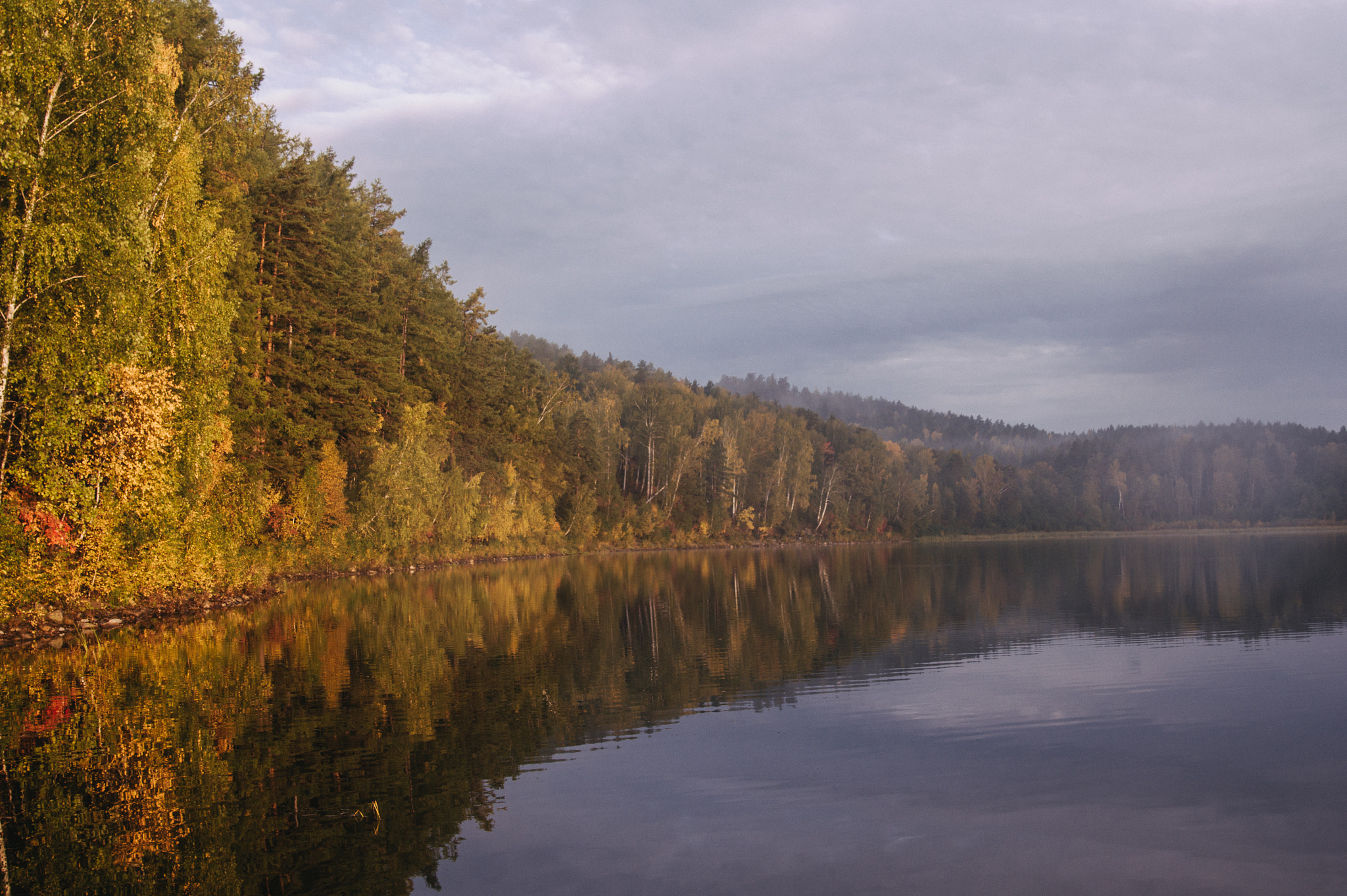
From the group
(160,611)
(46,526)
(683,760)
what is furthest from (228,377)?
(683,760)

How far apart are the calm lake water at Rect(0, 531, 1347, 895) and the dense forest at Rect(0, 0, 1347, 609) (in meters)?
5.18

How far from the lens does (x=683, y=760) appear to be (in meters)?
13.3

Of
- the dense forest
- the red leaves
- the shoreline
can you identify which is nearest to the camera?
the dense forest

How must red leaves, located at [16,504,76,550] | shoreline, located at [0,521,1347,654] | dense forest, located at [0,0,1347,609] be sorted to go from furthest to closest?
shoreline, located at [0,521,1347,654] < red leaves, located at [16,504,76,550] < dense forest, located at [0,0,1347,609]

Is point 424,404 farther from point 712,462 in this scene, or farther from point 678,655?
point 712,462

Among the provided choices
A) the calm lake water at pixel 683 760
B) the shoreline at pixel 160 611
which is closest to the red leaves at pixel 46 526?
the shoreline at pixel 160 611

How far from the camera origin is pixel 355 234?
200 feet

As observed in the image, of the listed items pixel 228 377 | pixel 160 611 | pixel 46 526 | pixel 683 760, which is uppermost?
pixel 228 377

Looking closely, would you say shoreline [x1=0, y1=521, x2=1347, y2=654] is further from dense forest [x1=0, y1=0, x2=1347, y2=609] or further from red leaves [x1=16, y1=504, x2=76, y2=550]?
red leaves [x1=16, y1=504, x2=76, y2=550]

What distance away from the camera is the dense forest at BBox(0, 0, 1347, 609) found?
22.2 metres

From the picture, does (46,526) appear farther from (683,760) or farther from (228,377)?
(683,760)

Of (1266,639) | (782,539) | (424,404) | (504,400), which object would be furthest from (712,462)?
(1266,639)

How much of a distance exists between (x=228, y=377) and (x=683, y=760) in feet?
94.9

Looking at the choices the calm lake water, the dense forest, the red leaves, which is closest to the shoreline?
the dense forest
